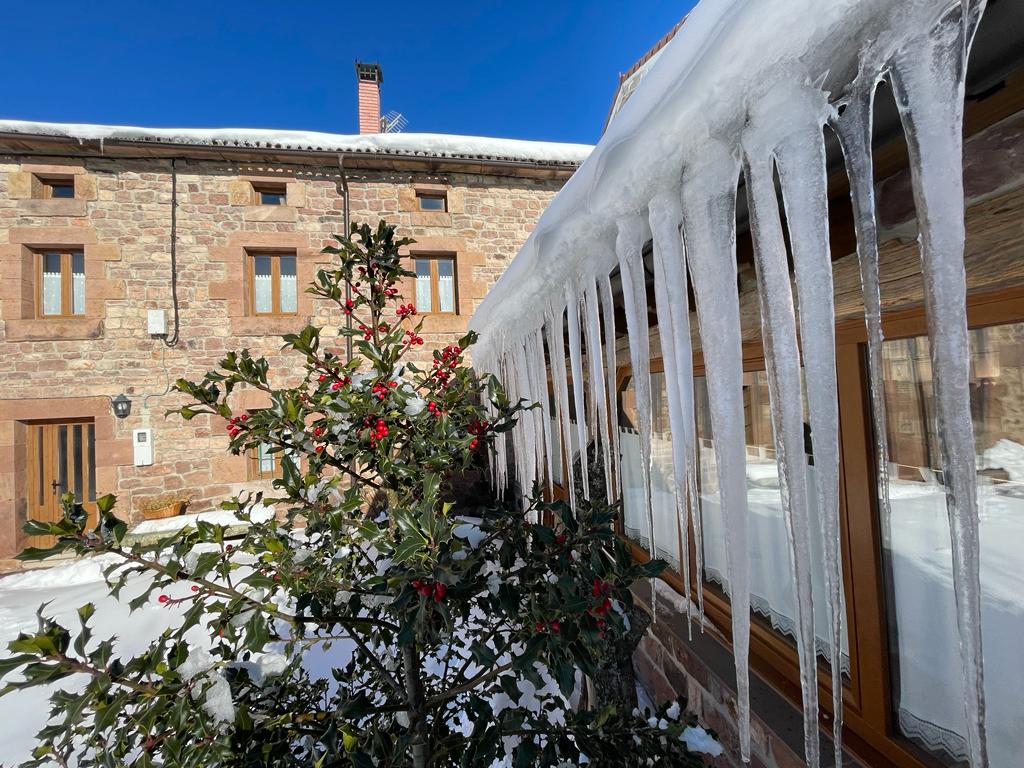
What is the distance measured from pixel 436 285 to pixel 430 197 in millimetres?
1492

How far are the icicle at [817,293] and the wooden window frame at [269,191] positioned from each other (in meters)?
7.68

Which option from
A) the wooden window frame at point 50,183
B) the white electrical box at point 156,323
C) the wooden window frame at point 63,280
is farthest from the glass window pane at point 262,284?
the wooden window frame at point 50,183

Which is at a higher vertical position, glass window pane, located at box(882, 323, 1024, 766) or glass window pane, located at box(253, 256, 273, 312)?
glass window pane, located at box(253, 256, 273, 312)

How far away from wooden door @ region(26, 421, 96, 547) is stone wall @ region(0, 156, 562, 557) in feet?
0.45

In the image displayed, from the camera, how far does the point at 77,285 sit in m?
6.27

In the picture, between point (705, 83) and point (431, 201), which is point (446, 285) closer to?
point (431, 201)

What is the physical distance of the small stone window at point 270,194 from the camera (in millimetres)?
6715

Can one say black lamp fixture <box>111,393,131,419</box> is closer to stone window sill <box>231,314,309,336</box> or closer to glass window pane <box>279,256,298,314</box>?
stone window sill <box>231,314,309,336</box>

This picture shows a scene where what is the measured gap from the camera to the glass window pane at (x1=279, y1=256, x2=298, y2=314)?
6.73 meters

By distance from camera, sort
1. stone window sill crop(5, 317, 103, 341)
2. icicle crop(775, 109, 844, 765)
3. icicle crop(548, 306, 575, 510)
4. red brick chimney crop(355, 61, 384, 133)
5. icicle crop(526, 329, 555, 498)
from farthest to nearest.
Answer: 1. red brick chimney crop(355, 61, 384, 133)
2. stone window sill crop(5, 317, 103, 341)
3. icicle crop(526, 329, 555, 498)
4. icicle crop(548, 306, 575, 510)
5. icicle crop(775, 109, 844, 765)

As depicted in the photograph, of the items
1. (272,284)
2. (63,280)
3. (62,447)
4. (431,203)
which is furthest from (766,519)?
(63,280)

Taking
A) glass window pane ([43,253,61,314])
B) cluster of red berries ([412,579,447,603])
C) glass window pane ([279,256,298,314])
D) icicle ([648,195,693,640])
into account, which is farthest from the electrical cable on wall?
icicle ([648,195,693,640])

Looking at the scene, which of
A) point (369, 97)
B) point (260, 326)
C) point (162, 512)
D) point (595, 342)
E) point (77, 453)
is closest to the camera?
point (595, 342)

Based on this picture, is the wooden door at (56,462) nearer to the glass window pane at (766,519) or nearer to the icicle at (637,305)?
the icicle at (637,305)
